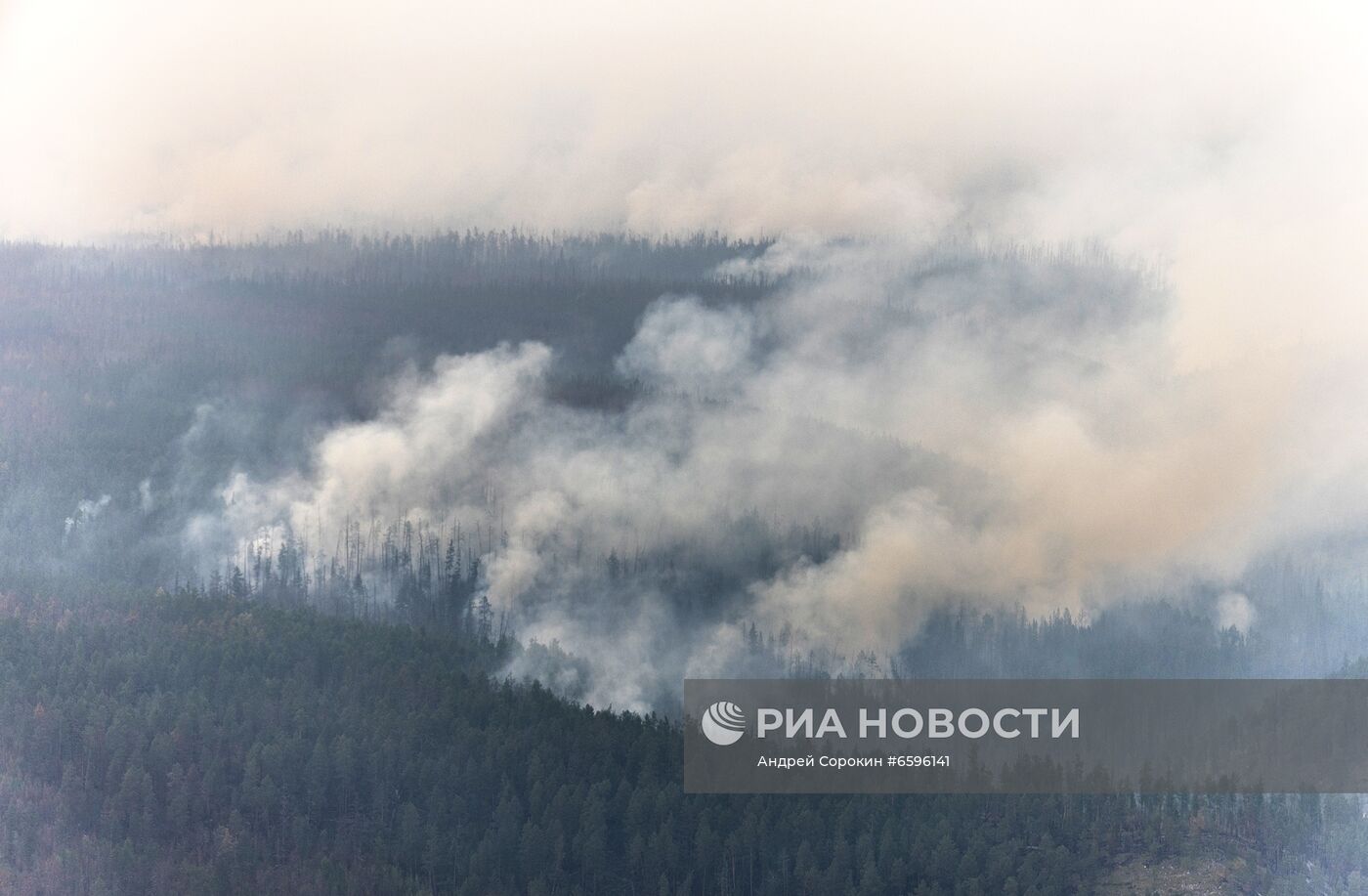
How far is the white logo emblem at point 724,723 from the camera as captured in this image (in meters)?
53.9

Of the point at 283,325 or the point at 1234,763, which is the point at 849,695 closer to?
the point at 1234,763

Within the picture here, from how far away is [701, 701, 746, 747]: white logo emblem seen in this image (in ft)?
177

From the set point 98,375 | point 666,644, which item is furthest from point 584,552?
point 98,375

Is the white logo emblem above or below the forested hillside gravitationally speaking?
above

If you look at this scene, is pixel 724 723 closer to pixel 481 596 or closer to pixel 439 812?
pixel 439 812

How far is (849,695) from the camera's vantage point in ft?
186

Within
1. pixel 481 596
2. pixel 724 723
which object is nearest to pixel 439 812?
pixel 724 723

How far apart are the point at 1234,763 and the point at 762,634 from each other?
1704 centimetres

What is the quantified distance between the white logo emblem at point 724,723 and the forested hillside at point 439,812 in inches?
49.1

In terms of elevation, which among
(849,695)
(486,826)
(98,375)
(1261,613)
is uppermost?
(98,375)

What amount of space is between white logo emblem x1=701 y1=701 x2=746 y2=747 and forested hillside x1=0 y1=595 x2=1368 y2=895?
1.25m

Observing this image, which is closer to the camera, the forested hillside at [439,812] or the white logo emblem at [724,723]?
the forested hillside at [439,812]

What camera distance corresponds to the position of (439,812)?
51.1m

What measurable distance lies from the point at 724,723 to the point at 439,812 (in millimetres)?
9844
